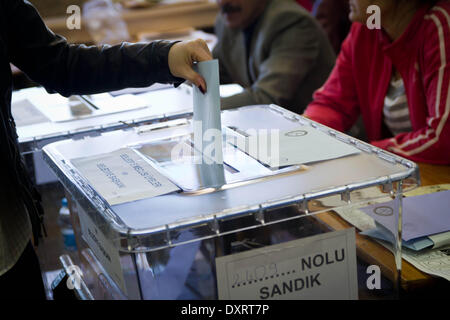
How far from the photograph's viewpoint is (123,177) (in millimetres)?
912

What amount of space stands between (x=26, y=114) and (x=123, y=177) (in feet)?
2.66

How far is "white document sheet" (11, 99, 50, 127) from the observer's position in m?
1.54

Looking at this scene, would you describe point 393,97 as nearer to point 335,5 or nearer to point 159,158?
point 159,158

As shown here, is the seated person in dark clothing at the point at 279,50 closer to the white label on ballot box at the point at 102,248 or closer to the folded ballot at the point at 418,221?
the folded ballot at the point at 418,221

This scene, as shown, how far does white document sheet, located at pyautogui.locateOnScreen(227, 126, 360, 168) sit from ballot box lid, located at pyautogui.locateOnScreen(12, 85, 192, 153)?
1.41ft

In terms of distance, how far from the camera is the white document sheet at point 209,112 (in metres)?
0.90

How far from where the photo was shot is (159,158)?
100cm

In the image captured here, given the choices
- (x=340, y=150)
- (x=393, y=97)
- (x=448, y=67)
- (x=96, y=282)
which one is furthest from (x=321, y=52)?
(x=96, y=282)

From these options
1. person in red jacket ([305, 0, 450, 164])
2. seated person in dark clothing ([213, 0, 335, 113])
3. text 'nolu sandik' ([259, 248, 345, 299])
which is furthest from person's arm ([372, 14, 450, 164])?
text 'nolu sandik' ([259, 248, 345, 299])

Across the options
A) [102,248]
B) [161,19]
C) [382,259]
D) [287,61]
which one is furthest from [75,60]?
[161,19]

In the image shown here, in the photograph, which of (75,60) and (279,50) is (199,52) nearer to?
(75,60)

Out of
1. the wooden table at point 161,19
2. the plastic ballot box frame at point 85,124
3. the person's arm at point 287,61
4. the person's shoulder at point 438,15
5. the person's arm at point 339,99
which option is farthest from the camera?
the wooden table at point 161,19

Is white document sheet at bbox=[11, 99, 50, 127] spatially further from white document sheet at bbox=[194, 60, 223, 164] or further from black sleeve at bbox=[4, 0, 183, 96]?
white document sheet at bbox=[194, 60, 223, 164]

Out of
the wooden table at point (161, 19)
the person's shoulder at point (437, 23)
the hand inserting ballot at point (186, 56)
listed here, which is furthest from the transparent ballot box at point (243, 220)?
the wooden table at point (161, 19)
